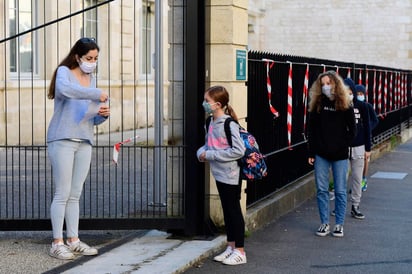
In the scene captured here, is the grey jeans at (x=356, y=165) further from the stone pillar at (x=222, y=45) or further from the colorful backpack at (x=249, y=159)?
the colorful backpack at (x=249, y=159)

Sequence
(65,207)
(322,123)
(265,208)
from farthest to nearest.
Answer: (265,208) < (322,123) < (65,207)

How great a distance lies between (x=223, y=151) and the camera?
25.6 ft

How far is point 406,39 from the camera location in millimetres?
41188

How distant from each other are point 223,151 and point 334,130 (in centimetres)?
202

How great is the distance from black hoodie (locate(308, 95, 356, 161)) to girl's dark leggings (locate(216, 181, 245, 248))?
69.6 inches

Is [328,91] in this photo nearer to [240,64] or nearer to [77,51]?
[240,64]

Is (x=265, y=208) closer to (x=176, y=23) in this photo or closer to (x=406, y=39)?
(x=176, y=23)

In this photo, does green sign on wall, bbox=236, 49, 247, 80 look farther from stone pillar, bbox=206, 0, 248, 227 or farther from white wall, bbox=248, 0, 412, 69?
white wall, bbox=248, 0, 412, 69

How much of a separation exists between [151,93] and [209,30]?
14218mm

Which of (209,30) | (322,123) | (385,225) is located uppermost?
(209,30)

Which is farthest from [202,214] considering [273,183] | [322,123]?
[273,183]

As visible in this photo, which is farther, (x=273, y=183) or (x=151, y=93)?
(x=151, y=93)

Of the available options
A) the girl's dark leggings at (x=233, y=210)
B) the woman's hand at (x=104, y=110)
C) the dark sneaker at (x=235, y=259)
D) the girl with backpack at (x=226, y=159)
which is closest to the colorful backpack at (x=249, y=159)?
the girl with backpack at (x=226, y=159)

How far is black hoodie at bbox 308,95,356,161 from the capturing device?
9438 millimetres
